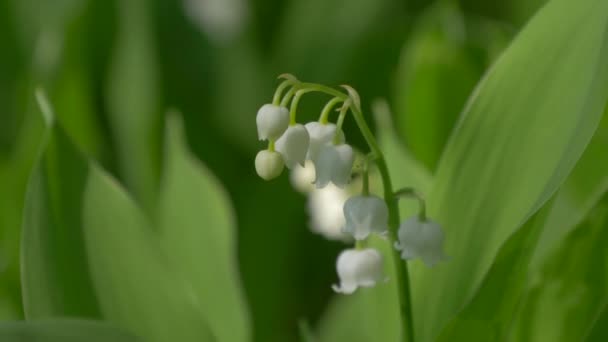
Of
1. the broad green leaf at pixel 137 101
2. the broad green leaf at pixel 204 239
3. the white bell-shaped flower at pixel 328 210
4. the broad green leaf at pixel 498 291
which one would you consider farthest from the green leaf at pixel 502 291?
the broad green leaf at pixel 137 101

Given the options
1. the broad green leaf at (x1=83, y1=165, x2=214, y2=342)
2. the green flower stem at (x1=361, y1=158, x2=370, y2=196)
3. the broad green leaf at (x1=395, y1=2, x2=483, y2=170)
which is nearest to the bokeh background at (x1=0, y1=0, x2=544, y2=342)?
the broad green leaf at (x1=395, y1=2, x2=483, y2=170)

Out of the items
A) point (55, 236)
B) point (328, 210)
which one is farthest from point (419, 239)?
point (328, 210)

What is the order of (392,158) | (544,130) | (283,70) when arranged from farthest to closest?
(283,70) < (392,158) < (544,130)

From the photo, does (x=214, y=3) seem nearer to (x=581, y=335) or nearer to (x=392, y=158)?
(x=392, y=158)

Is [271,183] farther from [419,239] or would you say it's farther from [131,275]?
[419,239]

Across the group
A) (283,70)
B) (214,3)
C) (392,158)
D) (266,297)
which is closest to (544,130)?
(392,158)
